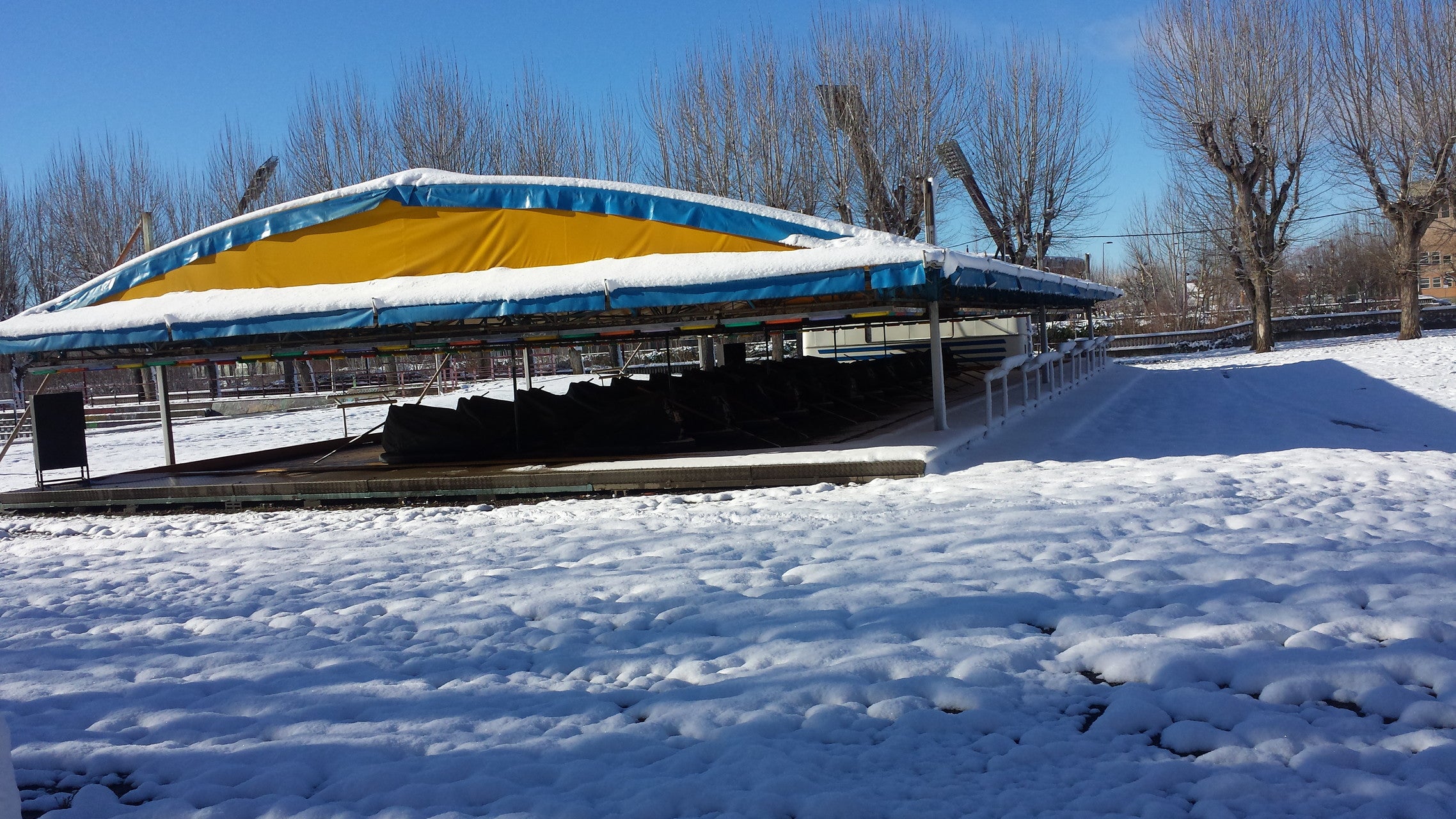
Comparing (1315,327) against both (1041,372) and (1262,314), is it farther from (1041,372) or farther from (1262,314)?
(1041,372)

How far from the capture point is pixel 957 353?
24609 millimetres

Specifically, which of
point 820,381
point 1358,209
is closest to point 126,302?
point 820,381

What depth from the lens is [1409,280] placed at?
89.4 ft

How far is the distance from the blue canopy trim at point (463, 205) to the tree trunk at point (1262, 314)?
23586 mm

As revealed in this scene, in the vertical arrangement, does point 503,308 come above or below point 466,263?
below

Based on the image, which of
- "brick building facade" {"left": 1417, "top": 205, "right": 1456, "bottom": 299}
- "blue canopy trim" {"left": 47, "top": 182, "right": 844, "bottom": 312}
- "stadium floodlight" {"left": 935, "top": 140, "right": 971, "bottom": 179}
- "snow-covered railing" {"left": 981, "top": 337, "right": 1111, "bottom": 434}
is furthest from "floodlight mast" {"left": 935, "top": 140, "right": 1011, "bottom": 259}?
"brick building facade" {"left": 1417, "top": 205, "right": 1456, "bottom": 299}

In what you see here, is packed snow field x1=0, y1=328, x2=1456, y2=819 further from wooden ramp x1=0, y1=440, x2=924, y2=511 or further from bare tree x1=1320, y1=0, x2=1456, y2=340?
bare tree x1=1320, y1=0, x2=1456, y2=340

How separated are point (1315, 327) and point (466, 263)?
1323 inches

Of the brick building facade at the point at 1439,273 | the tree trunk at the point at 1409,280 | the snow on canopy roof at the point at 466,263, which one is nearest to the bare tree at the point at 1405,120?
the tree trunk at the point at 1409,280

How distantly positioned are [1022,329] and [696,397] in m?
13.8

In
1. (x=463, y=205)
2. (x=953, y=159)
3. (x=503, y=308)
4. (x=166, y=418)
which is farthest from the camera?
(x=953, y=159)

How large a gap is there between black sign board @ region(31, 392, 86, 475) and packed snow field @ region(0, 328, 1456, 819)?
13.5 feet

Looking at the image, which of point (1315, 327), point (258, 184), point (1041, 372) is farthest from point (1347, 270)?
point (258, 184)

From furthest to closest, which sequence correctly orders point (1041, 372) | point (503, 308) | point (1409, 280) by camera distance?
point (1409, 280)
point (1041, 372)
point (503, 308)
